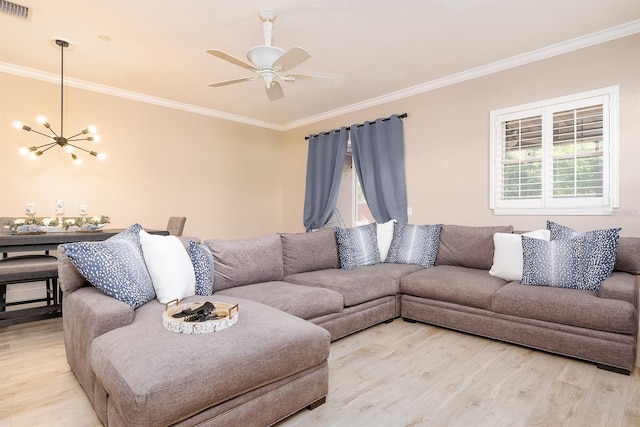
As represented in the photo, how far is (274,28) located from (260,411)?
2.94m

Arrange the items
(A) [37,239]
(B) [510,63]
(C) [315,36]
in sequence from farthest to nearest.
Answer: (B) [510,63]
(C) [315,36]
(A) [37,239]

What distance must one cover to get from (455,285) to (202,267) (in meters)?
2.11

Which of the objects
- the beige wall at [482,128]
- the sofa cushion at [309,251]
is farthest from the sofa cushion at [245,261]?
the beige wall at [482,128]

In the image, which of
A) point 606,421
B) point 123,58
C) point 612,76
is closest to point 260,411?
point 606,421

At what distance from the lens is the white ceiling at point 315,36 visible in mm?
2764

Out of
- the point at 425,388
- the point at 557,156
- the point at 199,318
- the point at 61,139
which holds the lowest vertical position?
the point at 425,388

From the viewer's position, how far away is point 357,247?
374cm

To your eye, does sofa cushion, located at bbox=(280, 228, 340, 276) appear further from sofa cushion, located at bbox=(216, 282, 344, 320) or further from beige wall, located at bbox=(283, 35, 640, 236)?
beige wall, located at bbox=(283, 35, 640, 236)

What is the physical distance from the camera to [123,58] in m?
3.65

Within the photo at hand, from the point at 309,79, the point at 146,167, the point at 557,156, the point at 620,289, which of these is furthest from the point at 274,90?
the point at 620,289

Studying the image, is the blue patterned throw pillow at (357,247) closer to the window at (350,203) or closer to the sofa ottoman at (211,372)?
the window at (350,203)

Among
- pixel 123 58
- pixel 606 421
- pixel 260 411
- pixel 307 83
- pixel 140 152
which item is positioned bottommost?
pixel 606 421

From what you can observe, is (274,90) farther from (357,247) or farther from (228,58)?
(357,247)

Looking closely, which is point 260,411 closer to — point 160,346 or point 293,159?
point 160,346
